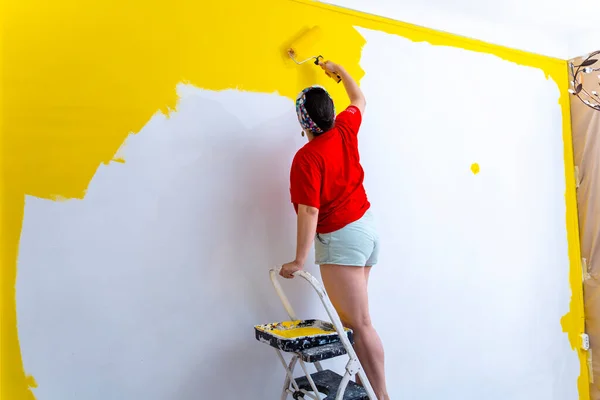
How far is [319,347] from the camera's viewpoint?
5.07 ft

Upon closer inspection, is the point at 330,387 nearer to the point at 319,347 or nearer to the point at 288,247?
the point at 319,347

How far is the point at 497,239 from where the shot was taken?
104 inches

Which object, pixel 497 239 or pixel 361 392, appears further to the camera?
pixel 497 239

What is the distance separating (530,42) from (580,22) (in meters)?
0.29

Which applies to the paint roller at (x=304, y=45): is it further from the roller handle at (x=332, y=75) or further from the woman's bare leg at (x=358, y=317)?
the woman's bare leg at (x=358, y=317)

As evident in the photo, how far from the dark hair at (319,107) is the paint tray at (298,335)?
0.76m

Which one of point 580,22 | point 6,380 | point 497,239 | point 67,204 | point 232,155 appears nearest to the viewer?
point 6,380

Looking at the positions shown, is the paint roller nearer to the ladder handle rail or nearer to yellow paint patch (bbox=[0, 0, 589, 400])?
yellow paint patch (bbox=[0, 0, 589, 400])

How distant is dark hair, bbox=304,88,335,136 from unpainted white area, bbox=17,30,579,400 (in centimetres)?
27

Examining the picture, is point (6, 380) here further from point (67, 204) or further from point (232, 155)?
point (232, 155)

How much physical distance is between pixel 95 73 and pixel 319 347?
1.24 m

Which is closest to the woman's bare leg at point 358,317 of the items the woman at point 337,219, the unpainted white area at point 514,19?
the woman at point 337,219

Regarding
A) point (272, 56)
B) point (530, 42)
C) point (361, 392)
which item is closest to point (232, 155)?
point (272, 56)

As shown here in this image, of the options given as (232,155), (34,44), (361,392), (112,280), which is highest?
(34,44)
